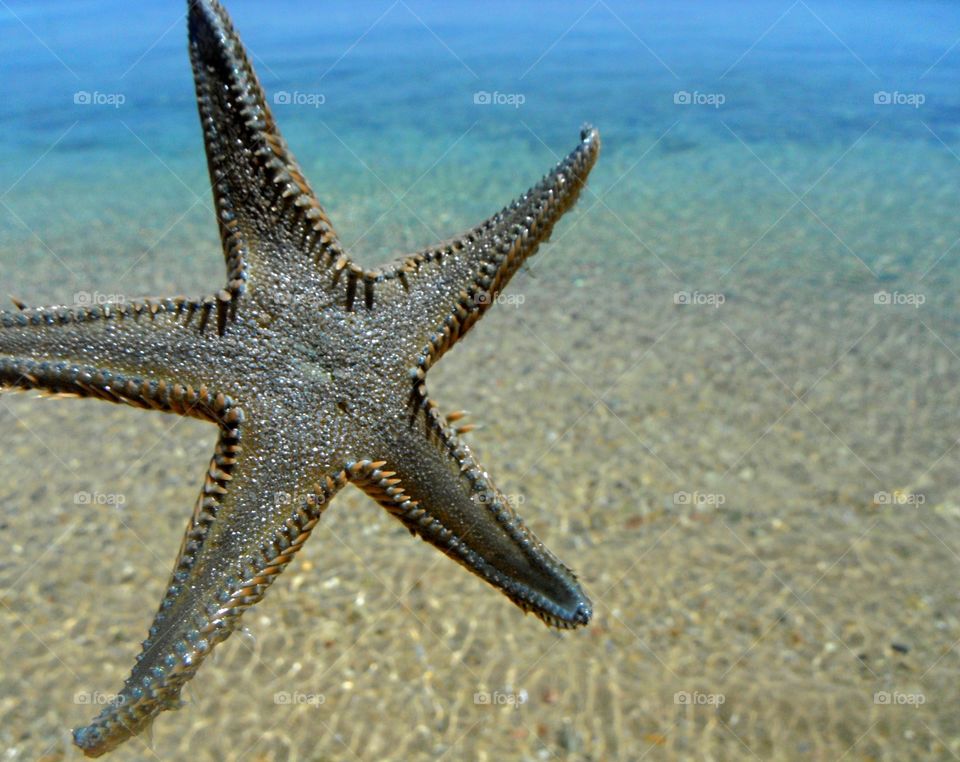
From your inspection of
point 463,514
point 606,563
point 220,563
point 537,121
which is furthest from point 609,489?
point 537,121

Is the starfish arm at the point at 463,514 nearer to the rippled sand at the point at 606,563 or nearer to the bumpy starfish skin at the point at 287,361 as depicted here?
the bumpy starfish skin at the point at 287,361

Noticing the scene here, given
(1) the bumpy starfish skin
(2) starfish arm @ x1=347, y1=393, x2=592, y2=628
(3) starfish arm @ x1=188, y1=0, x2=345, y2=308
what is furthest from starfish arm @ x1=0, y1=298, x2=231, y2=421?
(2) starfish arm @ x1=347, y1=393, x2=592, y2=628

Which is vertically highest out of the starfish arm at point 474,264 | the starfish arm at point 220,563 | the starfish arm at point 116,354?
the starfish arm at point 474,264

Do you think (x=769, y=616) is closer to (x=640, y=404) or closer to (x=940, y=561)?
(x=940, y=561)

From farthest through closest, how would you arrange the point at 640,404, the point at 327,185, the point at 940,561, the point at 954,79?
the point at 954,79 < the point at 327,185 < the point at 640,404 < the point at 940,561

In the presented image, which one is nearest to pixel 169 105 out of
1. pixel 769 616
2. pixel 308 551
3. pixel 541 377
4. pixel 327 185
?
pixel 327 185

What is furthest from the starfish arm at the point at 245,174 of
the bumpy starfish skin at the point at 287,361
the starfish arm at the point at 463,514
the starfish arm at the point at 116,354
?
the starfish arm at the point at 463,514
